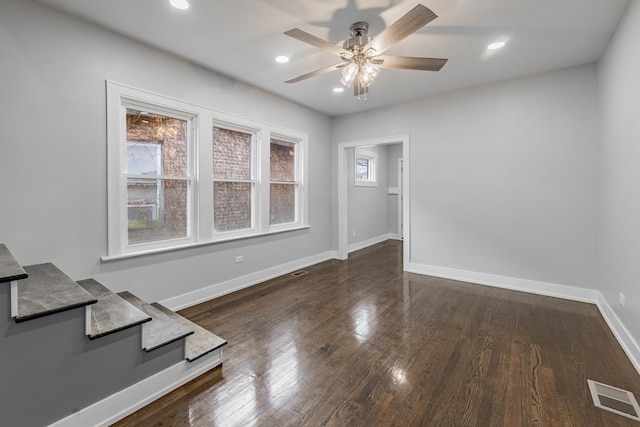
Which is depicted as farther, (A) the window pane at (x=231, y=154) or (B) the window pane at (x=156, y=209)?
(A) the window pane at (x=231, y=154)

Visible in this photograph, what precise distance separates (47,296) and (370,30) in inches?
121

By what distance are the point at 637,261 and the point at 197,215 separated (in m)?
4.07

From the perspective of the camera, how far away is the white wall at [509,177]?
3.35 m

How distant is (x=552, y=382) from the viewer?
195 centimetres

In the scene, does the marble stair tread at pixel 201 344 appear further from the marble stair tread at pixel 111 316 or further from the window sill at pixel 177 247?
the window sill at pixel 177 247

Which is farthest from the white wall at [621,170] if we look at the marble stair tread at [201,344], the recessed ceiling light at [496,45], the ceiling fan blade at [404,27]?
the marble stair tread at [201,344]

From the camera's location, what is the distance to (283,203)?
15.5ft

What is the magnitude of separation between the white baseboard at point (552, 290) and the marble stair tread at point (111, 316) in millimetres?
3549

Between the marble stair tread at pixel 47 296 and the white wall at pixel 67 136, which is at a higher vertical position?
the white wall at pixel 67 136

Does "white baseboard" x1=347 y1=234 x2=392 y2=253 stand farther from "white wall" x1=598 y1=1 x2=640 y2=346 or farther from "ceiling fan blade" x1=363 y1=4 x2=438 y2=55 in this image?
"ceiling fan blade" x1=363 y1=4 x2=438 y2=55

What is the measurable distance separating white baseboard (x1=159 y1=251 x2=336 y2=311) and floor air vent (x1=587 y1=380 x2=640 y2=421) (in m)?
3.49

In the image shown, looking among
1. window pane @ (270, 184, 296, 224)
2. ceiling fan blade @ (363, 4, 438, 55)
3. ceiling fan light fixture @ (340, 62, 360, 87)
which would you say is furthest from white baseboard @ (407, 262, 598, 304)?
ceiling fan blade @ (363, 4, 438, 55)

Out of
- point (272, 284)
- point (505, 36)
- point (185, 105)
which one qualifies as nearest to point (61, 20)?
point (185, 105)

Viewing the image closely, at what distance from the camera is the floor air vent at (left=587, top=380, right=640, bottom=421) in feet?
5.51
